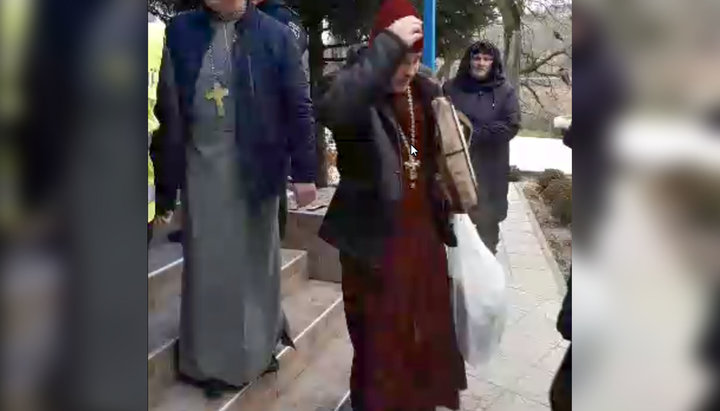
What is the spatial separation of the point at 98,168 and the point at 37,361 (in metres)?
0.23

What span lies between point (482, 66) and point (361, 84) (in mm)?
231

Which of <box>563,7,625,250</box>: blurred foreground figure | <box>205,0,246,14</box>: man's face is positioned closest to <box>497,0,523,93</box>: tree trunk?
<box>563,7,625,250</box>: blurred foreground figure

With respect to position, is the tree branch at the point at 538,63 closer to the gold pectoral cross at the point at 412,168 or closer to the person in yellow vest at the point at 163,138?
the gold pectoral cross at the point at 412,168

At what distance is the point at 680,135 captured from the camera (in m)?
0.92

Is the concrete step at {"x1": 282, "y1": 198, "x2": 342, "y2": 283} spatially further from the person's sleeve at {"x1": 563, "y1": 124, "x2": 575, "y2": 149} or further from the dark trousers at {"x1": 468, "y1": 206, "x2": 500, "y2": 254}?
the person's sleeve at {"x1": 563, "y1": 124, "x2": 575, "y2": 149}

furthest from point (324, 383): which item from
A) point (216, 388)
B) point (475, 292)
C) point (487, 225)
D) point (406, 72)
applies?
point (406, 72)

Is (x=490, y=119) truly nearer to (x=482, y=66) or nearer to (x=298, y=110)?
(x=482, y=66)

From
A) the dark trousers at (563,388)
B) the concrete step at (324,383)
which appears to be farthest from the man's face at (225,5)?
the dark trousers at (563,388)

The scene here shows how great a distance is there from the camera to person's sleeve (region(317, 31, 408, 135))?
1.30 m

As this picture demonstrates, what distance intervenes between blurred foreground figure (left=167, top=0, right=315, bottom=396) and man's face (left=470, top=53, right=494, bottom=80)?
323 millimetres

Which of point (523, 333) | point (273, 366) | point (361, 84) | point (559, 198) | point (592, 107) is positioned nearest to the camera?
point (592, 107)

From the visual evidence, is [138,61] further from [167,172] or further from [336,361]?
[336,361]

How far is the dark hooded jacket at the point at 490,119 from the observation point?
4.45ft

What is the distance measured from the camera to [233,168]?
1.40 metres
